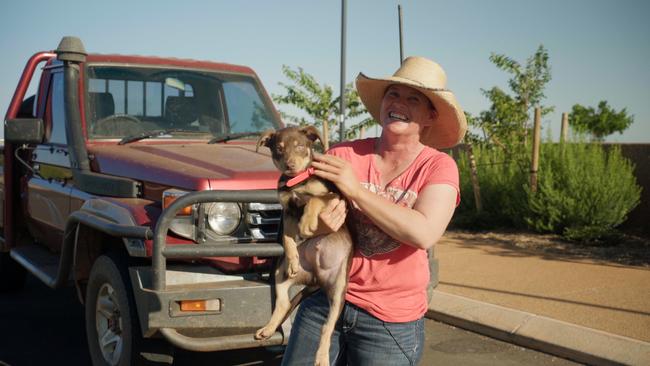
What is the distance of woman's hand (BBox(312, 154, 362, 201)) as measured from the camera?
2295 millimetres

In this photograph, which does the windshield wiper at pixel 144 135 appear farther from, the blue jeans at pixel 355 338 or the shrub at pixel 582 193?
the shrub at pixel 582 193

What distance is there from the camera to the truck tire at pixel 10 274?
7246mm

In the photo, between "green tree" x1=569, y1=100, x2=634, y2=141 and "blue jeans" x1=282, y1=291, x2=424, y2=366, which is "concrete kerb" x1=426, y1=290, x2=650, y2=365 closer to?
"blue jeans" x1=282, y1=291, x2=424, y2=366

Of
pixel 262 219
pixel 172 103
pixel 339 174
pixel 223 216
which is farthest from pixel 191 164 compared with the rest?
pixel 339 174

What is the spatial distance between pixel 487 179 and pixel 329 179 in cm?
992

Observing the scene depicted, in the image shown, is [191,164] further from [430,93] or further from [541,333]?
[541,333]

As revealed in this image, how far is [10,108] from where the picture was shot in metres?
6.60

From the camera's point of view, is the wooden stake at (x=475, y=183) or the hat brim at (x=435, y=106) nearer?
the hat brim at (x=435, y=106)

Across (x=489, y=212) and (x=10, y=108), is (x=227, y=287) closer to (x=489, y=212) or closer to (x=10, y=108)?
(x=10, y=108)

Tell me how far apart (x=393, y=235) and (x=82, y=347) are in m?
4.01

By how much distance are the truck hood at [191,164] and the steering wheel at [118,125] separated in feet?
0.60

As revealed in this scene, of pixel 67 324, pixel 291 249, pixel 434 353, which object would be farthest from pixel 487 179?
pixel 291 249

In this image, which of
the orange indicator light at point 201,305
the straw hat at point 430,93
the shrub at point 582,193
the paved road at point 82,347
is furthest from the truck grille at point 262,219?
the shrub at point 582,193

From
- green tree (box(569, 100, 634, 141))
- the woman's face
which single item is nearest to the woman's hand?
the woman's face
